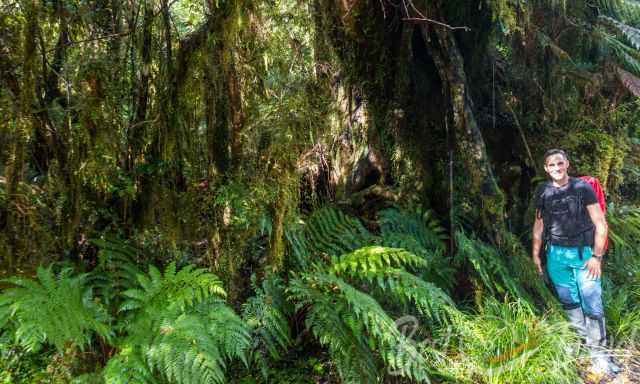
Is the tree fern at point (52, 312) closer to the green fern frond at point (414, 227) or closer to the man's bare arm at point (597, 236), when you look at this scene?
the green fern frond at point (414, 227)

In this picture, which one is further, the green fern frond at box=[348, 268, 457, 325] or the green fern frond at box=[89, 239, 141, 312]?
the green fern frond at box=[348, 268, 457, 325]

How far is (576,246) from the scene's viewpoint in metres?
3.30

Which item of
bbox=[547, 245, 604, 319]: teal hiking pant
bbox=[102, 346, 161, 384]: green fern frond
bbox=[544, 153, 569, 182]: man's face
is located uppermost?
bbox=[544, 153, 569, 182]: man's face

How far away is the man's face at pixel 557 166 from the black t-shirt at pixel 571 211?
0.09 metres

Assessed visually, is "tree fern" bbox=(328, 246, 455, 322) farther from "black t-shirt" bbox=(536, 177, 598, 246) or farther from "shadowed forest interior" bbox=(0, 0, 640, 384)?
"black t-shirt" bbox=(536, 177, 598, 246)

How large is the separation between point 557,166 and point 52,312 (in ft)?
11.0

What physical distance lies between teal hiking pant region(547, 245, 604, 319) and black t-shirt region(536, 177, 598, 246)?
0.10m

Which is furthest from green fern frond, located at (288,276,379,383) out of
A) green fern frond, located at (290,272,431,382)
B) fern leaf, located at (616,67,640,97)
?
fern leaf, located at (616,67,640,97)

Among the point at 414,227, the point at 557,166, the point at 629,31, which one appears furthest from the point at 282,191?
the point at 629,31

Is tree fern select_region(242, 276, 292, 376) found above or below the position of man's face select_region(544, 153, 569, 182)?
below

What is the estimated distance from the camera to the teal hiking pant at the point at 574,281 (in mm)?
3291

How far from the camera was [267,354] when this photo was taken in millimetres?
2871

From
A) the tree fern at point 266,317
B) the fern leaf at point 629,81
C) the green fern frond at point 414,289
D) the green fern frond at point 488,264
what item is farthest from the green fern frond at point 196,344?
the fern leaf at point 629,81

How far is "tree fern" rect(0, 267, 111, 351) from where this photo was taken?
75.5 inches
